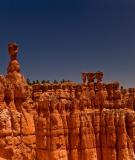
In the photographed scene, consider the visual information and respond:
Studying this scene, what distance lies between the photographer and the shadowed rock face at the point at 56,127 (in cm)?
1964

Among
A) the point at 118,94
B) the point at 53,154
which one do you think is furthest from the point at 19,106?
the point at 118,94

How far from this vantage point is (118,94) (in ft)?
121

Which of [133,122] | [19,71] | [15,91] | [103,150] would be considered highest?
[19,71]

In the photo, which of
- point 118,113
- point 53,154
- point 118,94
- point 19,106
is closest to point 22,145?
point 19,106

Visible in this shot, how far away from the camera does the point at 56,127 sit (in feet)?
78.6

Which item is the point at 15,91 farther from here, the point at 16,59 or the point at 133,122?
the point at 133,122

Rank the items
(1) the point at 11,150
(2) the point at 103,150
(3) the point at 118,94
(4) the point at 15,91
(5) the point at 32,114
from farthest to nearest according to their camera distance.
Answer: (3) the point at 118,94
(2) the point at 103,150
(5) the point at 32,114
(4) the point at 15,91
(1) the point at 11,150

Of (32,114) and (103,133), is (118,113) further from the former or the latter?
(32,114)

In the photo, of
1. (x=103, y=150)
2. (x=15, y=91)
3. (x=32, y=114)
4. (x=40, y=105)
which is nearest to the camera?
(x=15, y=91)

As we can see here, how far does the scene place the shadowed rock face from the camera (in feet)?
64.4

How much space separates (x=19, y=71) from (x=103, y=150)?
29.1 feet

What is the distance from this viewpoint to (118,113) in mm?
28016

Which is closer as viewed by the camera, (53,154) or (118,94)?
(53,154)

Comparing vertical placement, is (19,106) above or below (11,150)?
above
